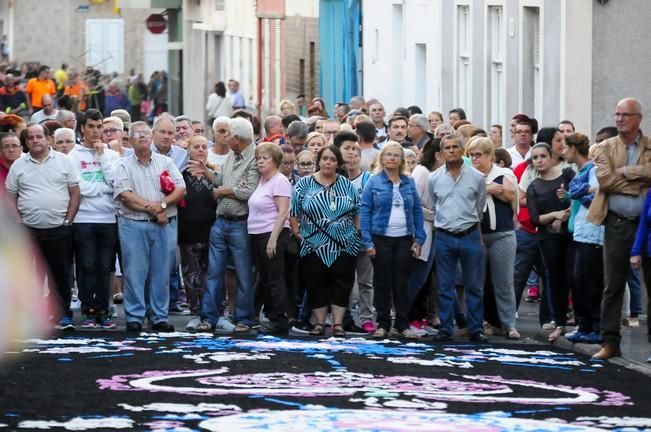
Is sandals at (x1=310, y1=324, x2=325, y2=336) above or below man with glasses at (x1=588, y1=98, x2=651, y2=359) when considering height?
below

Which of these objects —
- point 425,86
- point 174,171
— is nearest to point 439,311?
point 174,171

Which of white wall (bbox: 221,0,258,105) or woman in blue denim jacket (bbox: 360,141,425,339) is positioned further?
white wall (bbox: 221,0,258,105)

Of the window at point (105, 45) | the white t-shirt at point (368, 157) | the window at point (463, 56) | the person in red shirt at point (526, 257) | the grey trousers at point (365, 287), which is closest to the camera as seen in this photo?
the grey trousers at point (365, 287)

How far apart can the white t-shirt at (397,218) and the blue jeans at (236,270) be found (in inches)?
57.0

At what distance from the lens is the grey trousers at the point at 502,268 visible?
1944 cm

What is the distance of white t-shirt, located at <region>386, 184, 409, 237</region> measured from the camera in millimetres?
19250

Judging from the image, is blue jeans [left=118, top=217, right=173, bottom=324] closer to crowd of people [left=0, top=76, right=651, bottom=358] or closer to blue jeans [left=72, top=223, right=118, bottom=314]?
crowd of people [left=0, top=76, right=651, bottom=358]

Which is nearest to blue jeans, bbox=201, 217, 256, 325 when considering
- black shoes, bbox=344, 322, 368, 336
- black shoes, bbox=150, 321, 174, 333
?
black shoes, bbox=150, 321, 174, 333

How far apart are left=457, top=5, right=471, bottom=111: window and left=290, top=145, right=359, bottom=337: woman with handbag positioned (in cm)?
1490

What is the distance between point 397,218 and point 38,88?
31.5m

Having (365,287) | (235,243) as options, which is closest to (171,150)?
(235,243)

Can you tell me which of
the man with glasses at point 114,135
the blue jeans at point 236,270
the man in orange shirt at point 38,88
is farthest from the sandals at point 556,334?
the man in orange shirt at point 38,88

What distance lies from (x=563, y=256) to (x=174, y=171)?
3.76m

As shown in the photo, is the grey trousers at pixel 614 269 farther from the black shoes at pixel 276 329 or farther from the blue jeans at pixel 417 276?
the black shoes at pixel 276 329
